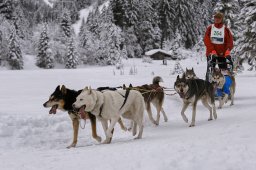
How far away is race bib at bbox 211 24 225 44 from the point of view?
9547mm

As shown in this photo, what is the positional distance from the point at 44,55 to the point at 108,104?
153 feet

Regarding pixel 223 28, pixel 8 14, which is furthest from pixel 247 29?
pixel 8 14

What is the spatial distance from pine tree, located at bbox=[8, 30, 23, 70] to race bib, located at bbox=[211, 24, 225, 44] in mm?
40511

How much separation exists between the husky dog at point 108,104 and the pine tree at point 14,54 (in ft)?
141

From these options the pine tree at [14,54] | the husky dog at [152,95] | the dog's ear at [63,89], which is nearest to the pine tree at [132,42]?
the pine tree at [14,54]

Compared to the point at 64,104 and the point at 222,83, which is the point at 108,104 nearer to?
the point at 64,104

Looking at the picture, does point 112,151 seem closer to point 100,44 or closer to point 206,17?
point 100,44

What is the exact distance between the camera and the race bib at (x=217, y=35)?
9547mm

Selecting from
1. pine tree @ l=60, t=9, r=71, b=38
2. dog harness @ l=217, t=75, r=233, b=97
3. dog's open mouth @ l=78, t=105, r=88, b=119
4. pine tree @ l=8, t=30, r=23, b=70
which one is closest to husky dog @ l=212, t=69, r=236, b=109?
dog harness @ l=217, t=75, r=233, b=97

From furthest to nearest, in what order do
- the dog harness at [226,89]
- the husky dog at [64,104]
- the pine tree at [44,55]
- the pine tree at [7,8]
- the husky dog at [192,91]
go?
the pine tree at [7,8] → the pine tree at [44,55] → the dog harness at [226,89] → the husky dog at [192,91] → the husky dog at [64,104]

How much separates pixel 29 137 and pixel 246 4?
19.1m

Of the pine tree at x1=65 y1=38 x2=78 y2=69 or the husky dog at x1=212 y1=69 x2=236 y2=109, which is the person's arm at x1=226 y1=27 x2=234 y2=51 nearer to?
the husky dog at x1=212 y1=69 x2=236 y2=109

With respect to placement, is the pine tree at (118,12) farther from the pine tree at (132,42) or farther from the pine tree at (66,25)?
the pine tree at (66,25)

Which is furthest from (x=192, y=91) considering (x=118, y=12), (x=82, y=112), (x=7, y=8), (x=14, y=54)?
(x=7, y=8)
